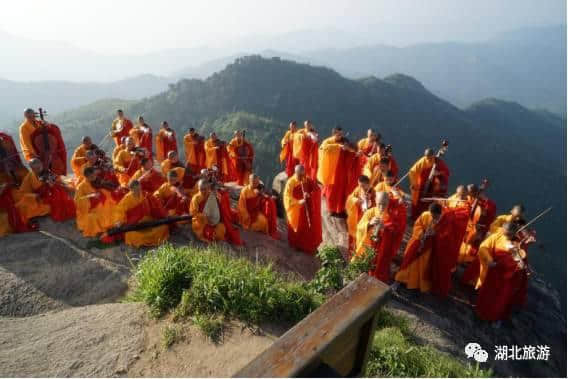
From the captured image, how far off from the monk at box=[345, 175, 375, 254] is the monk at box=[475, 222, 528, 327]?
2.61 metres

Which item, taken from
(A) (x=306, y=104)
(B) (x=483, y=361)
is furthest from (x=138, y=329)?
(A) (x=306, y=104)

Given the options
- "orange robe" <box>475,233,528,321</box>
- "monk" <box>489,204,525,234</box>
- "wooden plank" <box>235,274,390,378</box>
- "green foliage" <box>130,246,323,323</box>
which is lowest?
"orange robe" <box>475,233,528,321</box>

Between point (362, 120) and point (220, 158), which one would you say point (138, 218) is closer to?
point (220, 158)

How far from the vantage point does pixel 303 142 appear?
13227 millimetres

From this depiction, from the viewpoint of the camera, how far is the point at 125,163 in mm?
11156

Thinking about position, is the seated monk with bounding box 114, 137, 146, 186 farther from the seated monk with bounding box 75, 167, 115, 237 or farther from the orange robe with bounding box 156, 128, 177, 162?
the orange robe with bounding box 156, 128, 177, 162

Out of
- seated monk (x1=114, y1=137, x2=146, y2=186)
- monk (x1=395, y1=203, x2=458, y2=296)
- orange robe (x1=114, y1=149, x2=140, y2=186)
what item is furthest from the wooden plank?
orange robe (x1=114, y1=149, x2=140, y2=186)

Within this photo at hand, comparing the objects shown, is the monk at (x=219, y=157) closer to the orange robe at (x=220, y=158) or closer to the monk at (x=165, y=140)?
the orange robe at (x=220, y=158)

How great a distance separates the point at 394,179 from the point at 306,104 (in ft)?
322

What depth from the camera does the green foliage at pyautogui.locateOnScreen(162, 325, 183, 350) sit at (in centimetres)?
435

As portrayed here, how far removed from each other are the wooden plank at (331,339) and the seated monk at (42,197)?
29.8 feet

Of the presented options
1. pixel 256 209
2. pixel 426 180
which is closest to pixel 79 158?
pixel 256 209

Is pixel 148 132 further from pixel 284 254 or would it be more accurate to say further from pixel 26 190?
pixel 284 254

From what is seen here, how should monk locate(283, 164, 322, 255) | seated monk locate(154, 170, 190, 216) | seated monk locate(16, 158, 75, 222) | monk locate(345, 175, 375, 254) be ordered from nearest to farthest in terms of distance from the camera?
seated monk locate(16, 158, 75, 222) < monk locate(345, 175, 375, 254) < seated monk locate(154, 170, 190, 216) < monk locate(283, 164, 322, 255)
